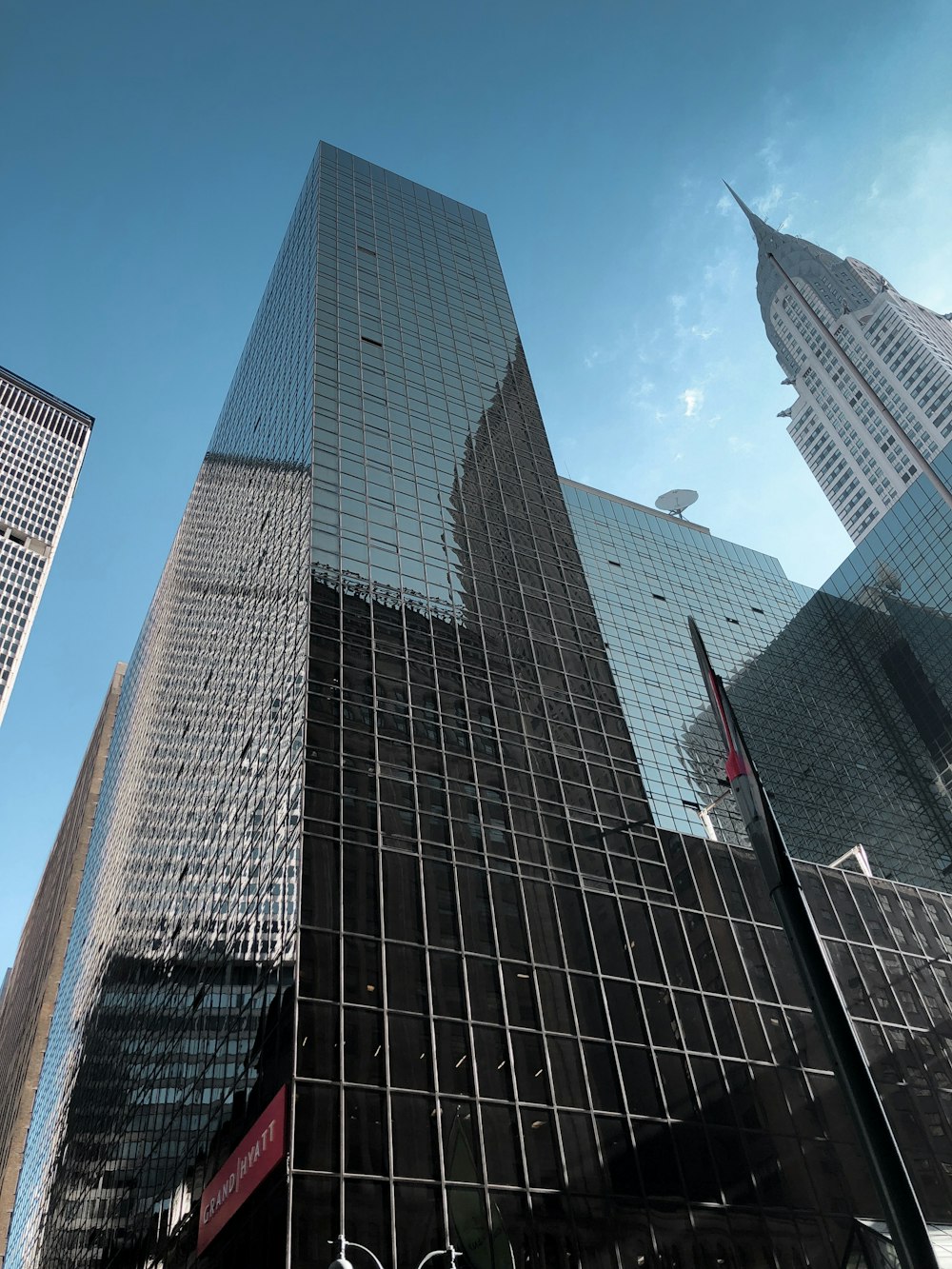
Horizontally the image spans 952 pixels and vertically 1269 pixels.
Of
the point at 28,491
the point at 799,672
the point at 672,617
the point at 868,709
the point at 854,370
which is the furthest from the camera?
the point at 28,491

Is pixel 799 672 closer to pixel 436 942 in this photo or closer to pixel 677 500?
pixel 677 500

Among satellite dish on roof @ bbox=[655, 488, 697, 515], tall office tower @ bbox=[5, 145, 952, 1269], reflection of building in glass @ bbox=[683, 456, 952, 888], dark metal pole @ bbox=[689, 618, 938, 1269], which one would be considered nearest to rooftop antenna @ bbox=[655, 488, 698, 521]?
satellite dish on roof @ bbox=[655, 488, 697, 515]

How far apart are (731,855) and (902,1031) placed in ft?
Result: 31.3

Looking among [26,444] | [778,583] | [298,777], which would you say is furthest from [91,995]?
[26,444]

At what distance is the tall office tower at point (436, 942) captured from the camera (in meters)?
27.8

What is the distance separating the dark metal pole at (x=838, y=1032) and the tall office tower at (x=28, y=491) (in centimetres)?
12817

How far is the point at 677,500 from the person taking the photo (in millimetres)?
128750

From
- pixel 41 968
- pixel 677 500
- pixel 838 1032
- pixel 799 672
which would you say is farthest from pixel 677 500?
pixel 838 1032

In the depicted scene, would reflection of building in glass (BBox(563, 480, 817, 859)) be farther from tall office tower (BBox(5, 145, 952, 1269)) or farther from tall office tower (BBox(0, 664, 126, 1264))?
tall office tower (BBox(0, 664, 126, 1264))

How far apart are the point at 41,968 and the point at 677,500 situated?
98.5 metres

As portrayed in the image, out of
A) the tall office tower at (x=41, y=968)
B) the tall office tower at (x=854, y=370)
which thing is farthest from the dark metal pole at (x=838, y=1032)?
the tall office tower at (x=854, y=370)

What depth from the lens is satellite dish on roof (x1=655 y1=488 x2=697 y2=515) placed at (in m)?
129

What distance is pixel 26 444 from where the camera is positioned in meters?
175

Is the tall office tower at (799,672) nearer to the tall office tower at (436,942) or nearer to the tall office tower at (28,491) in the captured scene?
the tall office tower at (436,942)
